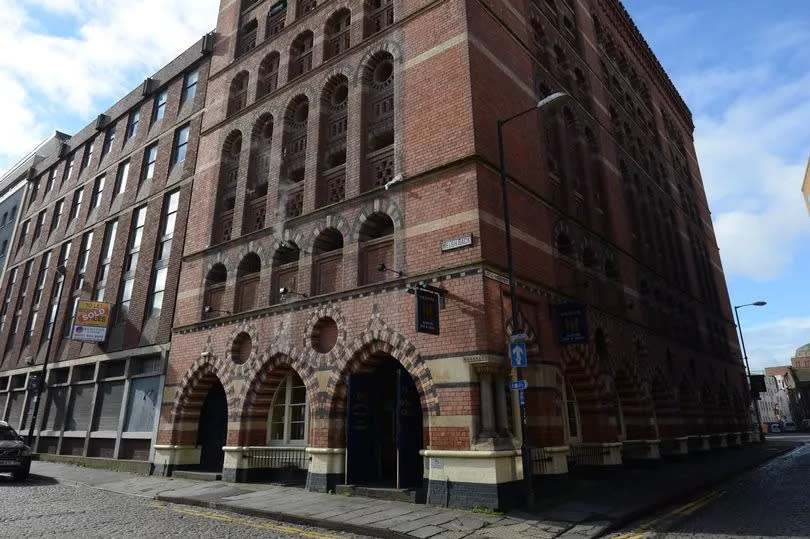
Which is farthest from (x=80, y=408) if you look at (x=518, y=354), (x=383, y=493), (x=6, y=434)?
(x=518, y=354)

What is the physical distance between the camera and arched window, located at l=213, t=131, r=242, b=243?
19.4 m

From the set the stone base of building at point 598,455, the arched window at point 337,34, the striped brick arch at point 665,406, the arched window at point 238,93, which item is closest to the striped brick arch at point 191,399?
the arched window at point 238,93

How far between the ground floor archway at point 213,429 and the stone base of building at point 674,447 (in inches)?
649

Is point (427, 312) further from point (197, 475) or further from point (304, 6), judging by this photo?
point (304, 6)

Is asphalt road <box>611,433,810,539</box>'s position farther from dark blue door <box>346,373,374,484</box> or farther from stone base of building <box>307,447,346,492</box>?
stone base of building <box>307,447,346,492</box>

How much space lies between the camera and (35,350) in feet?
90.3

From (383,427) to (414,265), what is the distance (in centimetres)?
484

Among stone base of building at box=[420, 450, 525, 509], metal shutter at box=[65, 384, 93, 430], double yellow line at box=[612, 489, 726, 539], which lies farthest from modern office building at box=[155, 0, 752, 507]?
metal shutter at box=[65, 384, 93, 430]

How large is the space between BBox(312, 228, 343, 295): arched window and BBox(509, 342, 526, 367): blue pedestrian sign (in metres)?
5.76

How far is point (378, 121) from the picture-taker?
15.9 meters

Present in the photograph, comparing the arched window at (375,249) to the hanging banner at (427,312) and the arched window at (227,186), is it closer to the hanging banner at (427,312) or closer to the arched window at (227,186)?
the hanging banner at (427,312)

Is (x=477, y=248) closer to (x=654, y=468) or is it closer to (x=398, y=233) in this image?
(x=398, y=233)

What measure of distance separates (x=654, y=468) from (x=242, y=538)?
560 inches

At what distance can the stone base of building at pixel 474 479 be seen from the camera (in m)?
10.3
